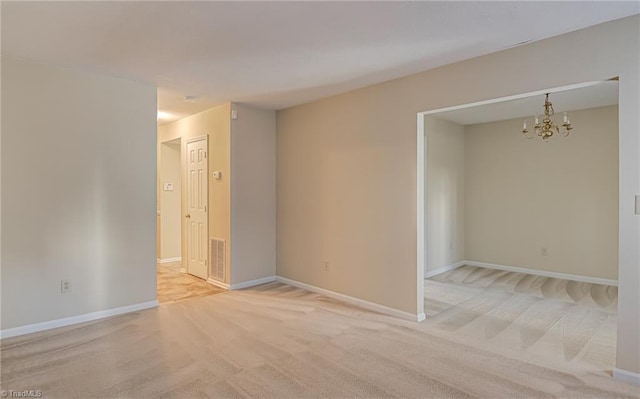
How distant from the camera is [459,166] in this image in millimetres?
6410

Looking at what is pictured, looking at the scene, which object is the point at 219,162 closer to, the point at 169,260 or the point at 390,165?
the point at 390,165

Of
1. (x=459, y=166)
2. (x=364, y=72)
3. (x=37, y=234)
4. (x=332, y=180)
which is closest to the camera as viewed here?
(x=37, y=234)

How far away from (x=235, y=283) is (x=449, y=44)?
379 centimetres

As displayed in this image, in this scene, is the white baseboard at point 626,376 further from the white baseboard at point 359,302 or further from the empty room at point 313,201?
the white baseboard at point 359,302

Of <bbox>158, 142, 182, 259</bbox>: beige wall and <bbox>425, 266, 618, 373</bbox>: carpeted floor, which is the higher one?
<bbox>158, 142, 182, 259</bbox>: beige wall

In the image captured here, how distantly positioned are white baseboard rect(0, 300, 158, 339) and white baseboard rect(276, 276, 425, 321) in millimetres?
1812

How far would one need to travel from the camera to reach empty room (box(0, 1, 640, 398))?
8.13 feet

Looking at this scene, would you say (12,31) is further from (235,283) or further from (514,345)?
(514,345)

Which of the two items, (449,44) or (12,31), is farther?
(449,44)

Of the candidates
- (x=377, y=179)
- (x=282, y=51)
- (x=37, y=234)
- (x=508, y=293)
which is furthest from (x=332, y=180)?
(x=37, y=234)

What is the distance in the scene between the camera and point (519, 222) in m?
5.94

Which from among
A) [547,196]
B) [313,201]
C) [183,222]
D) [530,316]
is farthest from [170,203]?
[547,196]

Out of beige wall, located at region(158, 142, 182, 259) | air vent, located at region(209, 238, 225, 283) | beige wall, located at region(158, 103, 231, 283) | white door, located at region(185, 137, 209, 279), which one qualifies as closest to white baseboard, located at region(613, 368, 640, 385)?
beige wall, located at region(158, 103, 231, 283)

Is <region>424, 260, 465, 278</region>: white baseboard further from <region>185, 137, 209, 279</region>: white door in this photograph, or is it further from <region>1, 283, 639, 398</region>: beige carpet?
<region>185, 137, 209, 279</region>: white door
